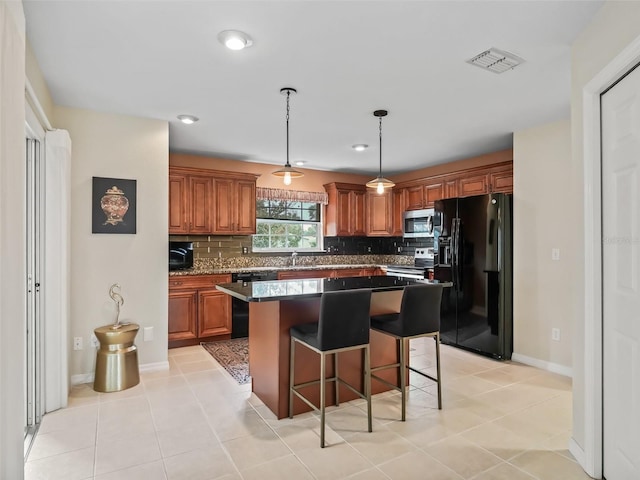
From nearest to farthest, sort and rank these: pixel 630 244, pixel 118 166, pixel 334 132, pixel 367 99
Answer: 1. pixel 630 244
2. pixel 367 99
3. pixel 118 166
4. pixel 334 132

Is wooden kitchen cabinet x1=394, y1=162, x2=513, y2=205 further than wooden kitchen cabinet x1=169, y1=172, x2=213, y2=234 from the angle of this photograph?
No

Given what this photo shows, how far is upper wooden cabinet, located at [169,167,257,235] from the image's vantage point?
491 cm

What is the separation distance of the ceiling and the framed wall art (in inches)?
26.6

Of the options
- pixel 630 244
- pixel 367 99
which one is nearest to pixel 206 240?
pixel 367 99

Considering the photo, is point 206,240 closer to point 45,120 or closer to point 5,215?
point 45,120

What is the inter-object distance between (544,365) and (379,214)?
3354 millimetres

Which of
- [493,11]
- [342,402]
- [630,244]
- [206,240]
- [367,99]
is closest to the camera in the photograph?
[630,244]

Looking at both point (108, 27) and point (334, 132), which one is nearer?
point (108, 27)

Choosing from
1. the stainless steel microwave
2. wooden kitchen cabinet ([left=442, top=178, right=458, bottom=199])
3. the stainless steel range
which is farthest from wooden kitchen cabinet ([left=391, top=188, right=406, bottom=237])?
wooden kitchen cabinet ([left=442, top=178, right=458, bottom=199])

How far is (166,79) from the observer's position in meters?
2.87

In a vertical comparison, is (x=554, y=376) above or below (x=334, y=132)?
below

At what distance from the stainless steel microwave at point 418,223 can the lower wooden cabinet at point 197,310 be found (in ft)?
9.26

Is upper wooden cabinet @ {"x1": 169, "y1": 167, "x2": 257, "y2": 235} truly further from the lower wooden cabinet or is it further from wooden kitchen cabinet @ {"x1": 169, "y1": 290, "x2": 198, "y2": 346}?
wooden kitchen cabinet @ {"x1": 169, "y1": 290, "x2": 198, "y2": 346}

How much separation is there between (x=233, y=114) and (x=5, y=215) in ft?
8.44
